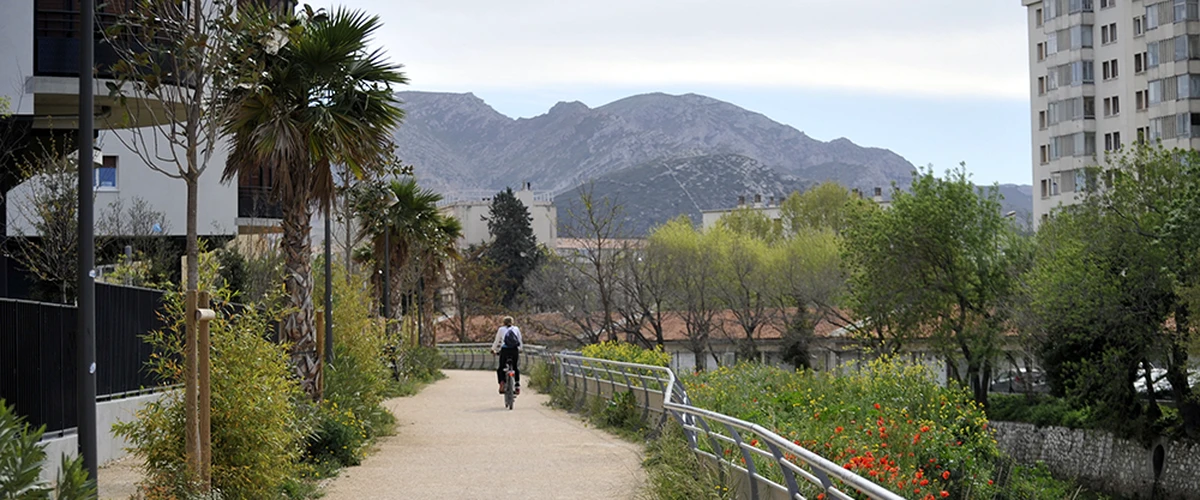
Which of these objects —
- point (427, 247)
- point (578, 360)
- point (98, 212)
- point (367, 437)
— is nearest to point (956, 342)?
point (427, 247)

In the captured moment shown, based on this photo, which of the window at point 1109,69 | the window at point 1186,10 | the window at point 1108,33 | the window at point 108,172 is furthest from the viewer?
the window at point 1109,69

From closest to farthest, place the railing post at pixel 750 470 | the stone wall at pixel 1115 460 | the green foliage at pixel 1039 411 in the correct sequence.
Answer: the railing post at pixel 750 470 → the stone wall at pixel 1115 460 → the green foliage at pixel 1039 411

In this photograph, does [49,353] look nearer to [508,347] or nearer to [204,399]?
[204,399]

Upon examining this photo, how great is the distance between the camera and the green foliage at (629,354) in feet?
83.6

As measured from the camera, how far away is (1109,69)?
269ft

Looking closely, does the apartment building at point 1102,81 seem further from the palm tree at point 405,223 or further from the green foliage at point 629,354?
the green foliage at point 629,354

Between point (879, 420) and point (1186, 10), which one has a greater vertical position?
point (1186, 10)

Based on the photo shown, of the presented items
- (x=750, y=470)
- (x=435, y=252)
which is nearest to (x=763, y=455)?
Answer: (x=750, y=470)

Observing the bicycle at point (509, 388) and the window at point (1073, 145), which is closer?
the bicycle at point (509, 388)

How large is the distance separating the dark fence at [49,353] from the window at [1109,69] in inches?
2980

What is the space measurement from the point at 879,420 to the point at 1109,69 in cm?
7580

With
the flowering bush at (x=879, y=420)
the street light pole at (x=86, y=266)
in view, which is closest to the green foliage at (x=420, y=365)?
the flowering bush at (x=879, y=420)

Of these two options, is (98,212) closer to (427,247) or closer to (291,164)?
(427,247)

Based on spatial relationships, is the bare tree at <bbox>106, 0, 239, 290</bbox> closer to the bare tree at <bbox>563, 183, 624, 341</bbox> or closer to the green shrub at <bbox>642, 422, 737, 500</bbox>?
the green shrub at <bbox>642, 422, 737, 500</bbox>
